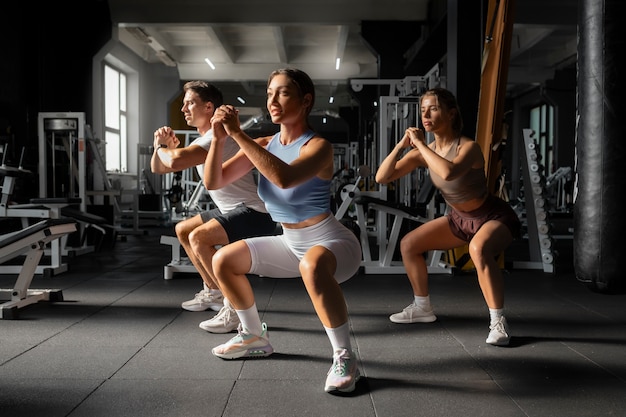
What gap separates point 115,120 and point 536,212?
9.20 m

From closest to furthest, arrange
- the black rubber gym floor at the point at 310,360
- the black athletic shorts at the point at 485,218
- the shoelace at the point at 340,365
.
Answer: the black rubber gym floor at the point at 310,360 → the shoelace at the point at 340,365 → the black athletic shorts at the point at 485,218

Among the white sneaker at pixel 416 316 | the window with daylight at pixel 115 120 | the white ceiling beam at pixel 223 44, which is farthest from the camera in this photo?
the window with daylight at pixel 115 120

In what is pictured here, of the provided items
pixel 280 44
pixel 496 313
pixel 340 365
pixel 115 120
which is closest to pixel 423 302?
pixel 496 313

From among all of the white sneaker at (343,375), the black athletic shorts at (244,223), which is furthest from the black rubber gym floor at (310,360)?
the black athletic shorts at (244,223)

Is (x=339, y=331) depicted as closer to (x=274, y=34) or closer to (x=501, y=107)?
(x=501, y=107)

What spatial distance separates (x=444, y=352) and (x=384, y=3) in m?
7.12

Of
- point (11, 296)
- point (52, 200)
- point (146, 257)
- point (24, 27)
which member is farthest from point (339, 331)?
point (24, 27)

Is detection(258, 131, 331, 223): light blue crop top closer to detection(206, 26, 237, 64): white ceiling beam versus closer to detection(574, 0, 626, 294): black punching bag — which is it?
detection(574, 0, 626, 294): black punching bag

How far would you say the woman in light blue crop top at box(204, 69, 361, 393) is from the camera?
1788 mm

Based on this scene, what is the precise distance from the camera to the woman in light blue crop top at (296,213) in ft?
5.87

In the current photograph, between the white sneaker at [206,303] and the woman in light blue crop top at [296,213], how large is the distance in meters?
1.06

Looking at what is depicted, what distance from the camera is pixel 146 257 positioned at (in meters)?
5.52

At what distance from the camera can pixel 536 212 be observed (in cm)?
461

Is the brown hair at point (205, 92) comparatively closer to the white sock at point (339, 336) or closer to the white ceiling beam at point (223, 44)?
the white sock at point (339, 336)
